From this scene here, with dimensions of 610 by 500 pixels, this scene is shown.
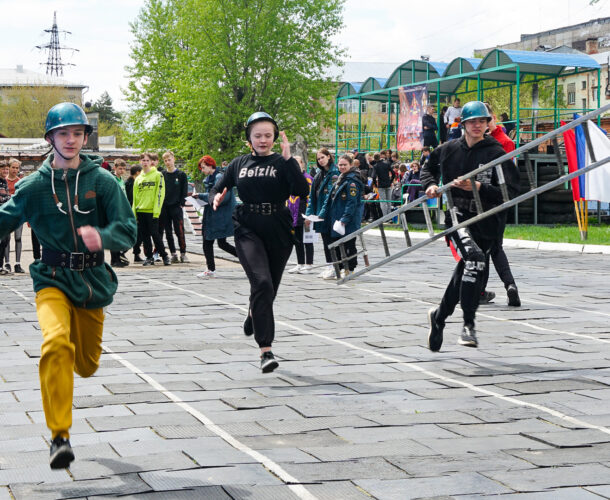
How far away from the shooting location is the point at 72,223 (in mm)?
4473

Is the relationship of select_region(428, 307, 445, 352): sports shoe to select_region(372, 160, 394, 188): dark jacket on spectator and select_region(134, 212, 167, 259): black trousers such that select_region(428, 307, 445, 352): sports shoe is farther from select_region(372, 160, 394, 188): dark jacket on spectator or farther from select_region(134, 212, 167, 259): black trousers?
select_region(372, 160, 394, 188): dark jacket on spectator

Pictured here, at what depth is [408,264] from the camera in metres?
15.7

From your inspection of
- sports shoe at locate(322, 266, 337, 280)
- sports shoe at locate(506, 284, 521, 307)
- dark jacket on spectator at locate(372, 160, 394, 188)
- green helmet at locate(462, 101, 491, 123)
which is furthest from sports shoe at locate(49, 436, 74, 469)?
dark jacket on spectator at locate(372, 160, 394, 188)

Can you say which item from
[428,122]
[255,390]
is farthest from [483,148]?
Answer: [428,122]

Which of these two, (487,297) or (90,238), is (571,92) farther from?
(90,238)

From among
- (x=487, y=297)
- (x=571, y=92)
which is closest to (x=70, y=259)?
(x=487, y=297)

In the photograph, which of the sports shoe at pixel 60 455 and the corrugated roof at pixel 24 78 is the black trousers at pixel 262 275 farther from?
the corrugated roof at pixel 24 78

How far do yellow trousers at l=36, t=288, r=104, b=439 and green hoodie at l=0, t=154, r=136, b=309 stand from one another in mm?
71

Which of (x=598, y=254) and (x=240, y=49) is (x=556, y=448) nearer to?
(x=598, y=254)

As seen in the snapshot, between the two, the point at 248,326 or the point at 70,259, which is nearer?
the point at 70,259

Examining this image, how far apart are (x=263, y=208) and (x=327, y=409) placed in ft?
6.48

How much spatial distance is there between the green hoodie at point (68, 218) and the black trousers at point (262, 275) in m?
2.08

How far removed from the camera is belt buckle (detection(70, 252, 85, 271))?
4.42 metres

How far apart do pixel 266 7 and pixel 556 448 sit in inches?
1825
